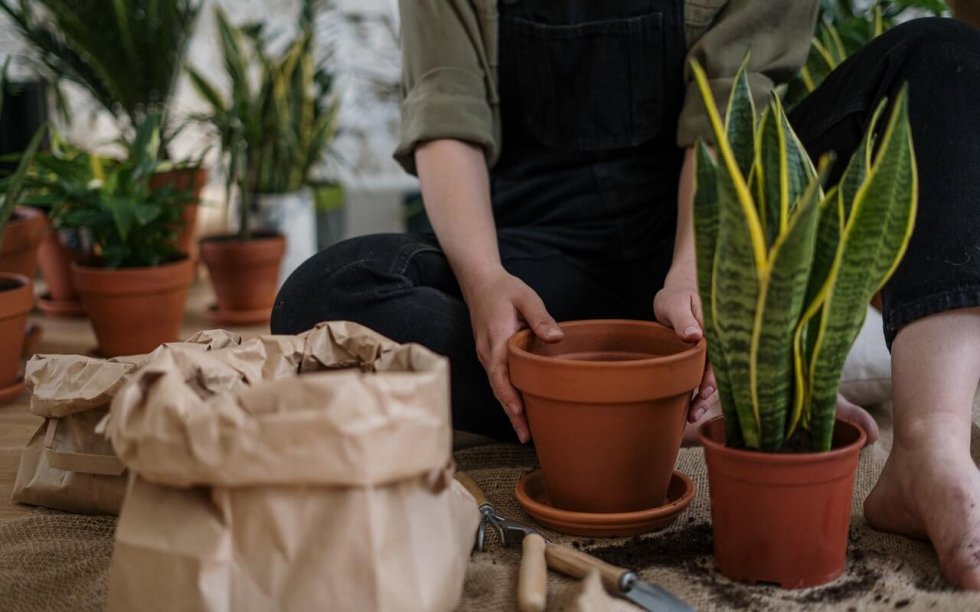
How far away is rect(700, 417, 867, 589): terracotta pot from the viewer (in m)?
1.02

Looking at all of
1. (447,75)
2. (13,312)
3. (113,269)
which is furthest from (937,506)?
(113,269)

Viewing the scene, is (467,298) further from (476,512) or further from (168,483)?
(168,483)

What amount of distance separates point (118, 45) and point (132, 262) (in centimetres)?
84

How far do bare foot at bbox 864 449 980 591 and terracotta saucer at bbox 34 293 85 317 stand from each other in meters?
2.10

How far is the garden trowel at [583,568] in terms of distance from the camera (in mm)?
987

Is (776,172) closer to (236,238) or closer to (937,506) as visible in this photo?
(937,506)

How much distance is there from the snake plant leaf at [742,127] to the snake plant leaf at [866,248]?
15 cm

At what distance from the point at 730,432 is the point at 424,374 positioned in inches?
13.9

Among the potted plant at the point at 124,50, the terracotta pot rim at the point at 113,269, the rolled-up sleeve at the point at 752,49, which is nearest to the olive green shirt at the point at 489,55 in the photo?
the rolled-up sleeve at the point at 752,49

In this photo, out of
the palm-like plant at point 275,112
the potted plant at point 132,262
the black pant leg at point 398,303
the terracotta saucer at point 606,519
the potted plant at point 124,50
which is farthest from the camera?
the palm-like plant at point 275,112

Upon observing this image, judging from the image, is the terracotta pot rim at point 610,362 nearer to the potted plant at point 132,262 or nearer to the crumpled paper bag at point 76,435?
the crumpled paper bag at point 76,435

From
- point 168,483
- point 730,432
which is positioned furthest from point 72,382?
point 730,432

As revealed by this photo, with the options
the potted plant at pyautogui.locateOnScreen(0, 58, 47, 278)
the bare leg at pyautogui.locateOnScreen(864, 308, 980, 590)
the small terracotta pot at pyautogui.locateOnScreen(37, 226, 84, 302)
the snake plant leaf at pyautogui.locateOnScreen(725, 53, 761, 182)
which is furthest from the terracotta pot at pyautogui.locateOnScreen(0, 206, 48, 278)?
the bare leg at pyautogui.locateOnScreen(864, 308, 980, 590)

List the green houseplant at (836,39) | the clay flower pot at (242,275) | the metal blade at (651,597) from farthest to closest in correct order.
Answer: the clay flower pot at (242,275) < the green houseplant at (836,39) < the metal blade at (651,597)
